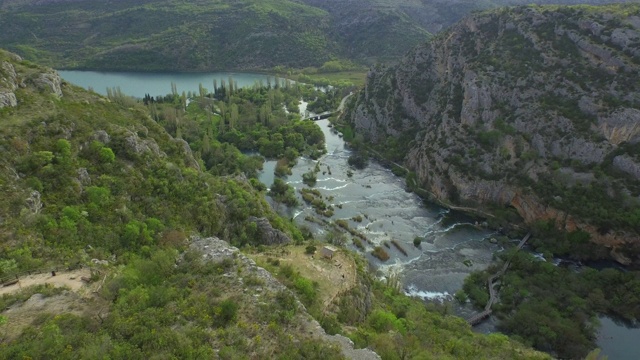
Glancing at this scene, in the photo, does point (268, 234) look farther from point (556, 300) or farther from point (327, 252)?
point (556, 300)

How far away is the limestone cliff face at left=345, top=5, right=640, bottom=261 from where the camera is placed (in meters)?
79.6

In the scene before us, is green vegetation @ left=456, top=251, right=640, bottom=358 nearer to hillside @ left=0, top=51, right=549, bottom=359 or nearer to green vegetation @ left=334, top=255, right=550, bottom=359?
green vegetation @ left=334, top=255, right=550, bottom=359

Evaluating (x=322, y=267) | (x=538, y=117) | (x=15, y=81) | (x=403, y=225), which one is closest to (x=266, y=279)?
(x=322, y=267)

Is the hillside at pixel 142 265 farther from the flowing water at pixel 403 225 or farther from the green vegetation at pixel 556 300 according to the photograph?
the flowing water at pixel 403 225

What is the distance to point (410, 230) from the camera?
79.7 m

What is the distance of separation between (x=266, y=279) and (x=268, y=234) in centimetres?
2009

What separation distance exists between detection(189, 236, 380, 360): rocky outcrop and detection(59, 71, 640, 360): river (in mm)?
36889

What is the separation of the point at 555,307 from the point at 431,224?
92.0ft

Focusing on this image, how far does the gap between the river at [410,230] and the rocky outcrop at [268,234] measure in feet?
70.8

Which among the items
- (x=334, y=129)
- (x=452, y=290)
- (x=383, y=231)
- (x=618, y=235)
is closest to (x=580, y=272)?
(x=618, y=235)

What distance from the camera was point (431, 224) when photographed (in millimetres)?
83125

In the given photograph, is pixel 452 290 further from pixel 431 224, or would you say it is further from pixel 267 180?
pixel 267 180

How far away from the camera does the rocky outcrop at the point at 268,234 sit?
49.1 m

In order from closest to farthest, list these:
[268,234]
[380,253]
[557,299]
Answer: [268,234], [557,299], [380,253]
